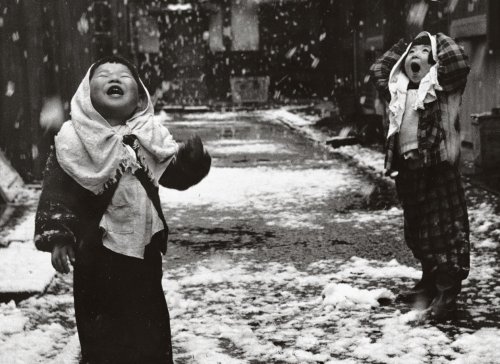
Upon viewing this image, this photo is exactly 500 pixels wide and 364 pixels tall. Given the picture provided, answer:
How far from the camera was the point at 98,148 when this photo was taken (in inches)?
150

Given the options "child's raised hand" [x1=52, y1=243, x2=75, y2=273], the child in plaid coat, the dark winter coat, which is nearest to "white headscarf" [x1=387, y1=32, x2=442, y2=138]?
the child in plaid coat

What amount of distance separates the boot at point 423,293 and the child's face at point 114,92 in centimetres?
239

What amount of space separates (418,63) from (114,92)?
2137 millimetres

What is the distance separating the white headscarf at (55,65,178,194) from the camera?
381 cm

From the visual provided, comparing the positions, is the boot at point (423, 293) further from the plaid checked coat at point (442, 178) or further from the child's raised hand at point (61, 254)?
the child's raised hand at point (61, 254)

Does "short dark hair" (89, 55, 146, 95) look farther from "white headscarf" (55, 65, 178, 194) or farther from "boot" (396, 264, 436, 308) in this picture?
"boot" (396, 264, 436, 308)

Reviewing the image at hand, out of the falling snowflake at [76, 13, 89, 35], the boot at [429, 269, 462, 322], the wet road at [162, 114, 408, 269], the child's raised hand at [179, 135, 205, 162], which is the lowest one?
the wet road at [162, 114, 408, 269]

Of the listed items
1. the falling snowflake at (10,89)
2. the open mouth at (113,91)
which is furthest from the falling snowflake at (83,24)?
the open mouth at (113,91)

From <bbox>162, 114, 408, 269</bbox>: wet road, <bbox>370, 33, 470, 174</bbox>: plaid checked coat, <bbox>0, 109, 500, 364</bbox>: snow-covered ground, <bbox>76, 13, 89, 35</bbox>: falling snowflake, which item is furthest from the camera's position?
<bbox>76, 13, 89, 35</bbox>: falling snowflake

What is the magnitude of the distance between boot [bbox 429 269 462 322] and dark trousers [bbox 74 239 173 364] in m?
1.98

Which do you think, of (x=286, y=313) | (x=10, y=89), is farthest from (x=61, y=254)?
(x=10, y=89)

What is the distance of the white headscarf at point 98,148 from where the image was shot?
150 inches

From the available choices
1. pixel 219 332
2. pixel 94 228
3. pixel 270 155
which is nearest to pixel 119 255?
pixel 94 228

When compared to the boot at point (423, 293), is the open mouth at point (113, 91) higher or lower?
higher
